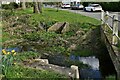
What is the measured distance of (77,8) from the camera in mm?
40719

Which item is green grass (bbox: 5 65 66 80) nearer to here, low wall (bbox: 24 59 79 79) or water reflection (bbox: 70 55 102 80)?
low wall (bbox: 24 59 79 79)

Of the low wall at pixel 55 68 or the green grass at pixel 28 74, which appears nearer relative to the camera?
the green grass at pixel 28 74

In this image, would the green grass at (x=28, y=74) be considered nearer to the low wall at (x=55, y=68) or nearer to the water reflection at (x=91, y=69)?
the low wall at (x=55, y=68)

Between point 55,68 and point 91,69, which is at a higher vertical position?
point 55,68

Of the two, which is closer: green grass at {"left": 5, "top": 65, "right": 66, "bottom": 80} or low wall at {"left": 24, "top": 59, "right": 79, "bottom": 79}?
green grass at {"left": 5, "top": 65, "right": 66, "bottom": 80}

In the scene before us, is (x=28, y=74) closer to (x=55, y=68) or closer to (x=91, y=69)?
(x=55, y=68)

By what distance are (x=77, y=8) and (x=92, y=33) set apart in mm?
26191

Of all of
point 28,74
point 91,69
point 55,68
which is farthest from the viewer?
point 91,69

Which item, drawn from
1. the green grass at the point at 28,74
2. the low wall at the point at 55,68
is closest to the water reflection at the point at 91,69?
the low wall at the point at 55,68

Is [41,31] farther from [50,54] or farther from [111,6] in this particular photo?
[111,6]

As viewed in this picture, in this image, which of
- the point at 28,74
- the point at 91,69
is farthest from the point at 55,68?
the point at 91,69

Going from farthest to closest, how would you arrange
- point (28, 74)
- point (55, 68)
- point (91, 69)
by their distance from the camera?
point (91, 69), point (55, 68), point (28, 74)

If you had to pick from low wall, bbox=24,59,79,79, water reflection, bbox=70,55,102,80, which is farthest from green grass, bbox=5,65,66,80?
water reflection, bbox=70,55,102,80

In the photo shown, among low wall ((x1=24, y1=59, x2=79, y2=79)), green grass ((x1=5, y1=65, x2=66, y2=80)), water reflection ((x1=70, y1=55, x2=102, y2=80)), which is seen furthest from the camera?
water reflection ((x1=70, y1=55, x2=102, y2=80))
